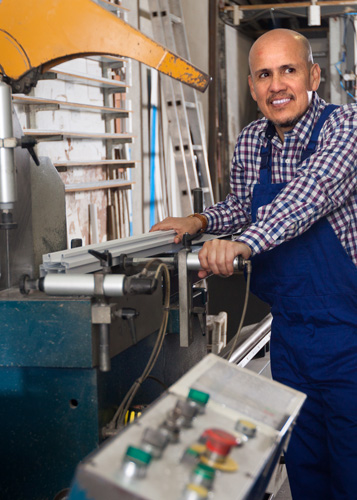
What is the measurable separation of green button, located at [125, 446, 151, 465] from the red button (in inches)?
3.3

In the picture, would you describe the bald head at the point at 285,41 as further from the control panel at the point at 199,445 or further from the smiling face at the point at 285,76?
the control panel at the point at 199,445

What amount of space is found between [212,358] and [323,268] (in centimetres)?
61

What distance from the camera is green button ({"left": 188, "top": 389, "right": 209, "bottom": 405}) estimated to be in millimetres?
882

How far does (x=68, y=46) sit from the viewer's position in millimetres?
1345

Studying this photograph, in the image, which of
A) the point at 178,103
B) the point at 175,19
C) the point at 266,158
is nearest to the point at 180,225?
→ the point at 266,158

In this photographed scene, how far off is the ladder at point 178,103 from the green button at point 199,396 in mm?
3733

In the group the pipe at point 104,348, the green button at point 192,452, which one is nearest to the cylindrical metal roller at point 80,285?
the pipe at point 104,348

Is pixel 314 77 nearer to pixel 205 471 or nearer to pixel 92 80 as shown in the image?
pixel 205 471

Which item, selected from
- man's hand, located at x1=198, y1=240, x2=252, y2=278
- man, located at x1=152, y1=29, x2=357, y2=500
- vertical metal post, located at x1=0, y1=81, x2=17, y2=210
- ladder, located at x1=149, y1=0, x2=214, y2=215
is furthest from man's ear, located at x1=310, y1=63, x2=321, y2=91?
→ ladder, located at x1=149, y1=0, x2=214, y2=215

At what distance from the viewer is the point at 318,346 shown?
5.09 ft

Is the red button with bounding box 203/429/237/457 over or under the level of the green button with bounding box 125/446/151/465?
under

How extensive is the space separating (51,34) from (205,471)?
97 centimetres

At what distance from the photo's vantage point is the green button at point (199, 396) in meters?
0.88

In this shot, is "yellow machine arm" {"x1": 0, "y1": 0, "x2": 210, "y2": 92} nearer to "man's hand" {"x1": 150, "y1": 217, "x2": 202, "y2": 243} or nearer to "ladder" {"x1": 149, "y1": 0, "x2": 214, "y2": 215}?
"man's hand" {"x1": 150, "y1": 217, "x2": 202, "y2": 243}
